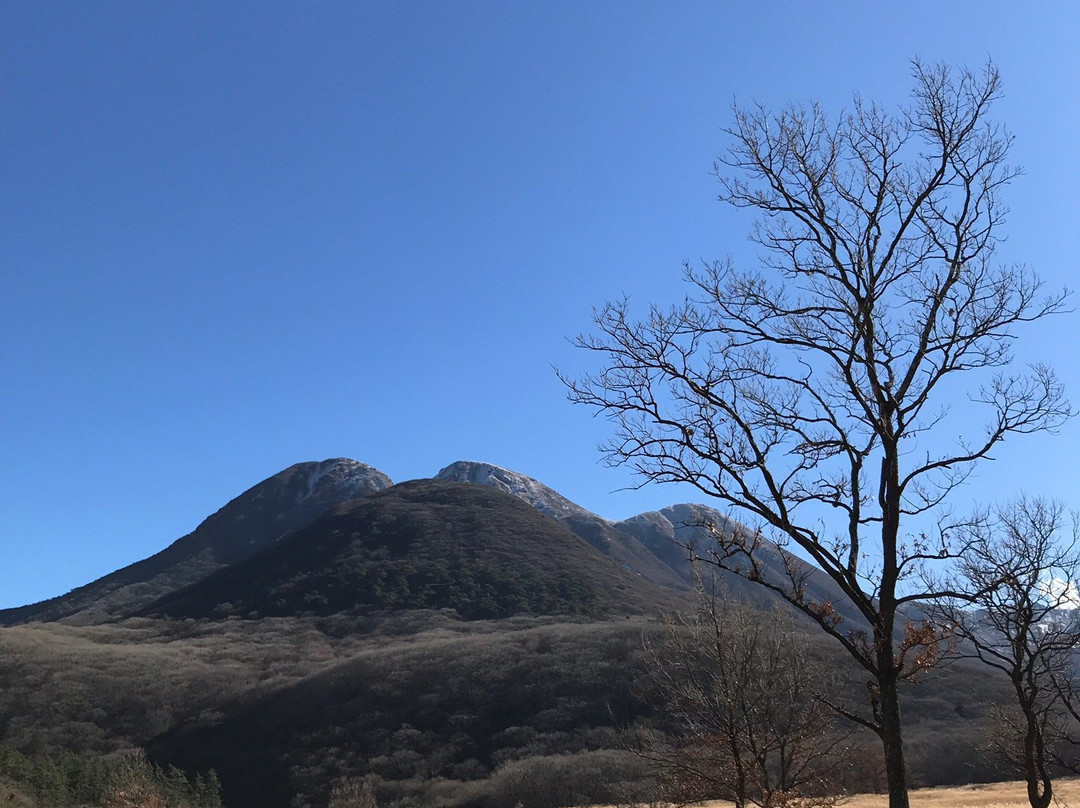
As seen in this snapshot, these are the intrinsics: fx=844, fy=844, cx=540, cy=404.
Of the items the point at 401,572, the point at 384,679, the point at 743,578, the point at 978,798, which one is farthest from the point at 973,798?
the point at 401,572

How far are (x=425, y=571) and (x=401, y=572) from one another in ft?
11.9

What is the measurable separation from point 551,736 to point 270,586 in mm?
80465

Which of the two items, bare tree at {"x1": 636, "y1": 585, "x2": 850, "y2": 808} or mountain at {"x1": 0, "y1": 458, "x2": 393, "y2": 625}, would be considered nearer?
bare tree at {"x1": 636, "y1": 585, "x2": 850, "y2": 808}

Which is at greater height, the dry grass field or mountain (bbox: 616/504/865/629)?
mountain (bbox: 616/504/865/629)

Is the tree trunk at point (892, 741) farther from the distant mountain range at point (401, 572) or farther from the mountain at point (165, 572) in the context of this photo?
the mountain at point (165, 572)

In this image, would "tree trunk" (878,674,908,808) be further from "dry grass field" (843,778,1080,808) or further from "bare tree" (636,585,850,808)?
"dry grass field" (843,778,1080,808)

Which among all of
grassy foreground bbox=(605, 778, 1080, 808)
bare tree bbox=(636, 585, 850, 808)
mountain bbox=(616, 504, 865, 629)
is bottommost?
grassy foreground bbox=(605, 778, 1080, 808)

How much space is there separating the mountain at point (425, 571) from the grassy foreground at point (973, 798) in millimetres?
74583

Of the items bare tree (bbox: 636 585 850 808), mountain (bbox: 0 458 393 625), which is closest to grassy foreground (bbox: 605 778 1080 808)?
bare tree (bbox: 636 585 850 808)

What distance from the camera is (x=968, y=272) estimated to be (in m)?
9.14

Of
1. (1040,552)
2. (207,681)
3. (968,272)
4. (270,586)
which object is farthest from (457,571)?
(968,272)

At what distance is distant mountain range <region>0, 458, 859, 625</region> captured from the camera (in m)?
120

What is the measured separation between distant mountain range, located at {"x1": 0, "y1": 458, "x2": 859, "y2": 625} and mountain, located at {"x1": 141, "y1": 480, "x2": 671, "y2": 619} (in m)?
0.24

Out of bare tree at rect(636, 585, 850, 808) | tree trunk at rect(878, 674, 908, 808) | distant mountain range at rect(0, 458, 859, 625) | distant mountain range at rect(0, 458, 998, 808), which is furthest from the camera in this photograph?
distant mountain range at rect(0, 458, 859, 625)
